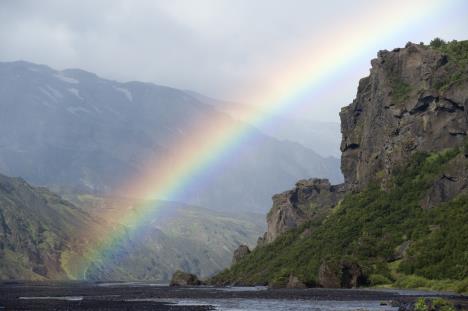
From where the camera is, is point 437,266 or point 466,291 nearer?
point 466,291

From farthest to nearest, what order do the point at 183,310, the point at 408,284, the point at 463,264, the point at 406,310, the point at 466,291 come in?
the point at 408,284
the point at 463,264
the point at 466,291
the point at 183,310
the point at 406,310

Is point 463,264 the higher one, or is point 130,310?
point 463,264

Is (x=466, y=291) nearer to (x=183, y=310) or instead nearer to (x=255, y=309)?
(x=255, y=309)

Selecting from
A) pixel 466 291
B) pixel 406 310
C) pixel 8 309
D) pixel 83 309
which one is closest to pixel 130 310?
pixel 83 309

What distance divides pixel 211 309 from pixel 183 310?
5063 millimetres

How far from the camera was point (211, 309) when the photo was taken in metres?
120

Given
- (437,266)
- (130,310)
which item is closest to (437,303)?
(130,310)

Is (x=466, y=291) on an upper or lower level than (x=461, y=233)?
lower

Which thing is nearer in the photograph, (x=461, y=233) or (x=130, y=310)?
(x=130, y=310)

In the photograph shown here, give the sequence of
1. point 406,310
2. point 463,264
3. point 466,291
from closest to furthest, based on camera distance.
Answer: point 406,310
point 466,291
point 463,264

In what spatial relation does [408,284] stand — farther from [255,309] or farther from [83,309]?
[83,309]

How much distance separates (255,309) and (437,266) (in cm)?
8778

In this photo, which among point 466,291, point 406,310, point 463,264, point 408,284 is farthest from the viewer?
point 408,284

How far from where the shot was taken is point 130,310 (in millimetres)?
118938
